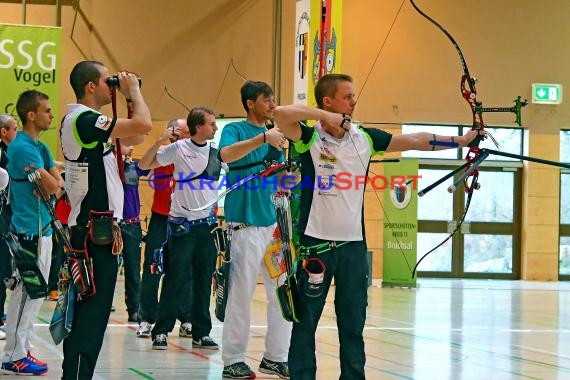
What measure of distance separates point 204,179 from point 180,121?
74cm

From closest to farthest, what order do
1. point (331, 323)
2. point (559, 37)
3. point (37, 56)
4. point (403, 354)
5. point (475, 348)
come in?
1. point (403, 354)
2. point (475, 348)
3. point (331, 323)
4. point (37, 56)
5. point (559, 37)

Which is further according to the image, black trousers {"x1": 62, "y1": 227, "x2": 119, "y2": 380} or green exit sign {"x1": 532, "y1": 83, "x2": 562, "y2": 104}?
green exit sign {"x1": 532, "y1": 83, "x2": 562, "y2": 104}

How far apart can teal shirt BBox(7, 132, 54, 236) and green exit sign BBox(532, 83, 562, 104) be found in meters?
14.0

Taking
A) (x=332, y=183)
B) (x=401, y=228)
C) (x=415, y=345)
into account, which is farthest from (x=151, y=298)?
(x=401, y=228)

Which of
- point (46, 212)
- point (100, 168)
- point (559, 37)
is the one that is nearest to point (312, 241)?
point (100, 168)

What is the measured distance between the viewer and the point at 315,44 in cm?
1158

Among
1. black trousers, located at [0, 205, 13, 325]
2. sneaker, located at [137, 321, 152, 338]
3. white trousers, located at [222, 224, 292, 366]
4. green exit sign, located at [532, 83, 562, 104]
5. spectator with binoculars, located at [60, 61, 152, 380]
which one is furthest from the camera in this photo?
green exit sign, located at [532, 83, 562, 104]

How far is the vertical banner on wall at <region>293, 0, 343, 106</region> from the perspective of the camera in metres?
11.2

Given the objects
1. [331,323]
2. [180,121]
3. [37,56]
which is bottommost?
[331,323]

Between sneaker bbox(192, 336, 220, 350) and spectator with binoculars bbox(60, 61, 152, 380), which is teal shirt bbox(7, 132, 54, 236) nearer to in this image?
spectator with binoculars bbox(60, 61, 152, 380)

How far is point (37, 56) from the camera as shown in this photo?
40.9 ft

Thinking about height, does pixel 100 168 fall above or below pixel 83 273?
above

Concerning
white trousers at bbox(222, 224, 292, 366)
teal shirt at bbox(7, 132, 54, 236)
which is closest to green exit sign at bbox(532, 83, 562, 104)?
white trousers at bbox(222, 224, 292, 366)

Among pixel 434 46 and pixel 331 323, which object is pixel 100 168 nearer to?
pixel 331 323
